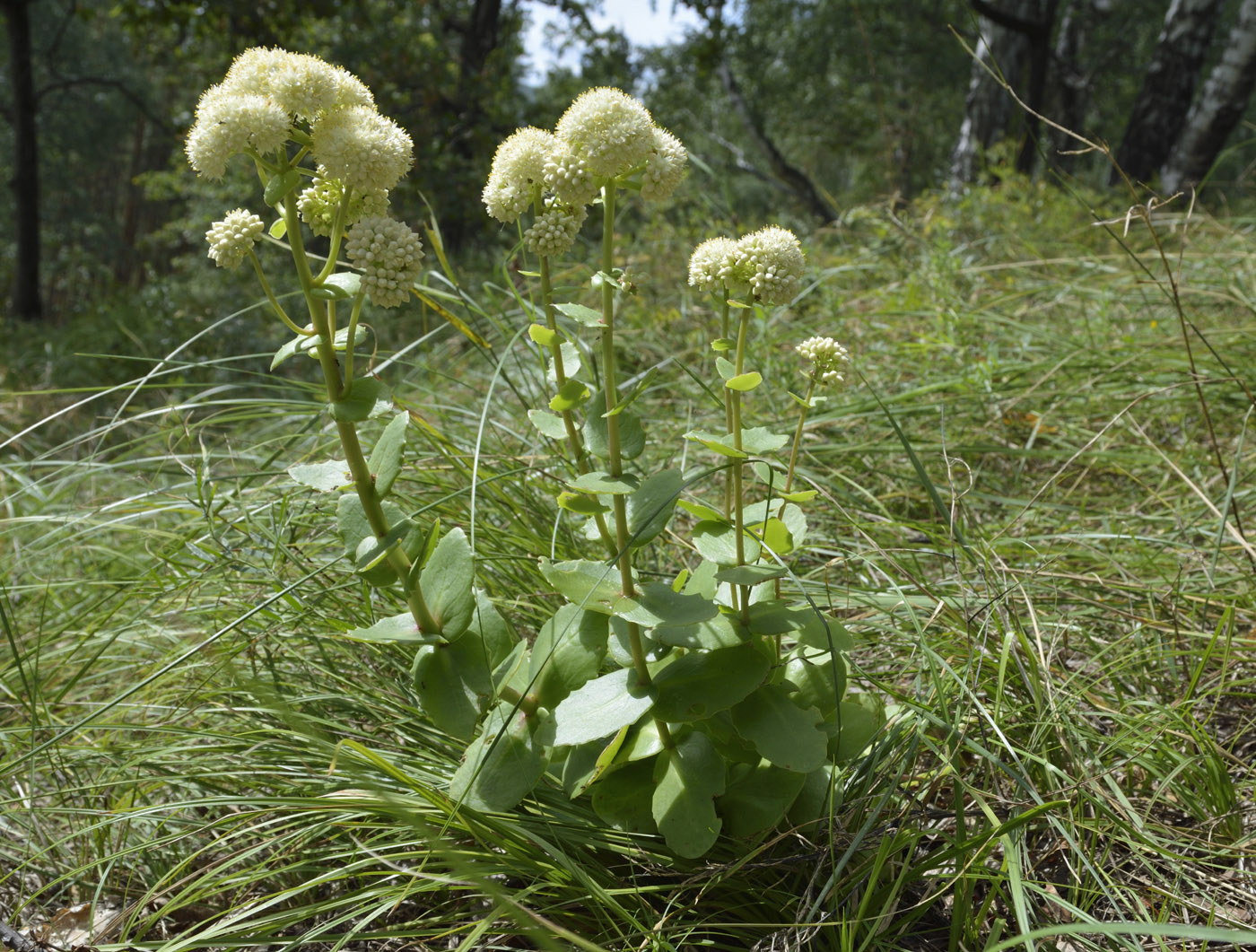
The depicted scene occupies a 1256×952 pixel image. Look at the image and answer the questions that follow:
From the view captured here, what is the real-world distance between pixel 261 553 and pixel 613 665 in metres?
0.87

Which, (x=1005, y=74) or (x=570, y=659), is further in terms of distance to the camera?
(x=1005, y=74)

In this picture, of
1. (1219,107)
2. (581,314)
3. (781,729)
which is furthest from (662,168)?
(1219,107)

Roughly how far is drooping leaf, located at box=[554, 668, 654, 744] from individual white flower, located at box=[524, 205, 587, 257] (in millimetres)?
570

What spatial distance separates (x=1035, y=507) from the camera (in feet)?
6.53

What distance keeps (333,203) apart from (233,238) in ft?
0.43

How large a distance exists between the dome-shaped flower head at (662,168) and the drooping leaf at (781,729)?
67cm

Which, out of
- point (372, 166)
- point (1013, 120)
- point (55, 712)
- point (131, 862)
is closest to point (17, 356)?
point (55, 712)

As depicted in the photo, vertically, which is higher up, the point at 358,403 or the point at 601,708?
the point at 358,403

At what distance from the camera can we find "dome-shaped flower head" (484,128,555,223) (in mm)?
1083

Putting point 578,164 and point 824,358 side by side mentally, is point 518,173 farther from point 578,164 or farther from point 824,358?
point 824,358

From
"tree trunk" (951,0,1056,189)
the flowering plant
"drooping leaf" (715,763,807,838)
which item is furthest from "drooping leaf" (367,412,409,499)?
"tree trunk" (951,0,1056,189)

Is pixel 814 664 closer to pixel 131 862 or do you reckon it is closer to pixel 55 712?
pixel 131 862

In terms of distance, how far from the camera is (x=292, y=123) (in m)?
1.02

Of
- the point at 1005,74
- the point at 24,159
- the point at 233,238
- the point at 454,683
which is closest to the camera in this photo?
the point at 233,238
